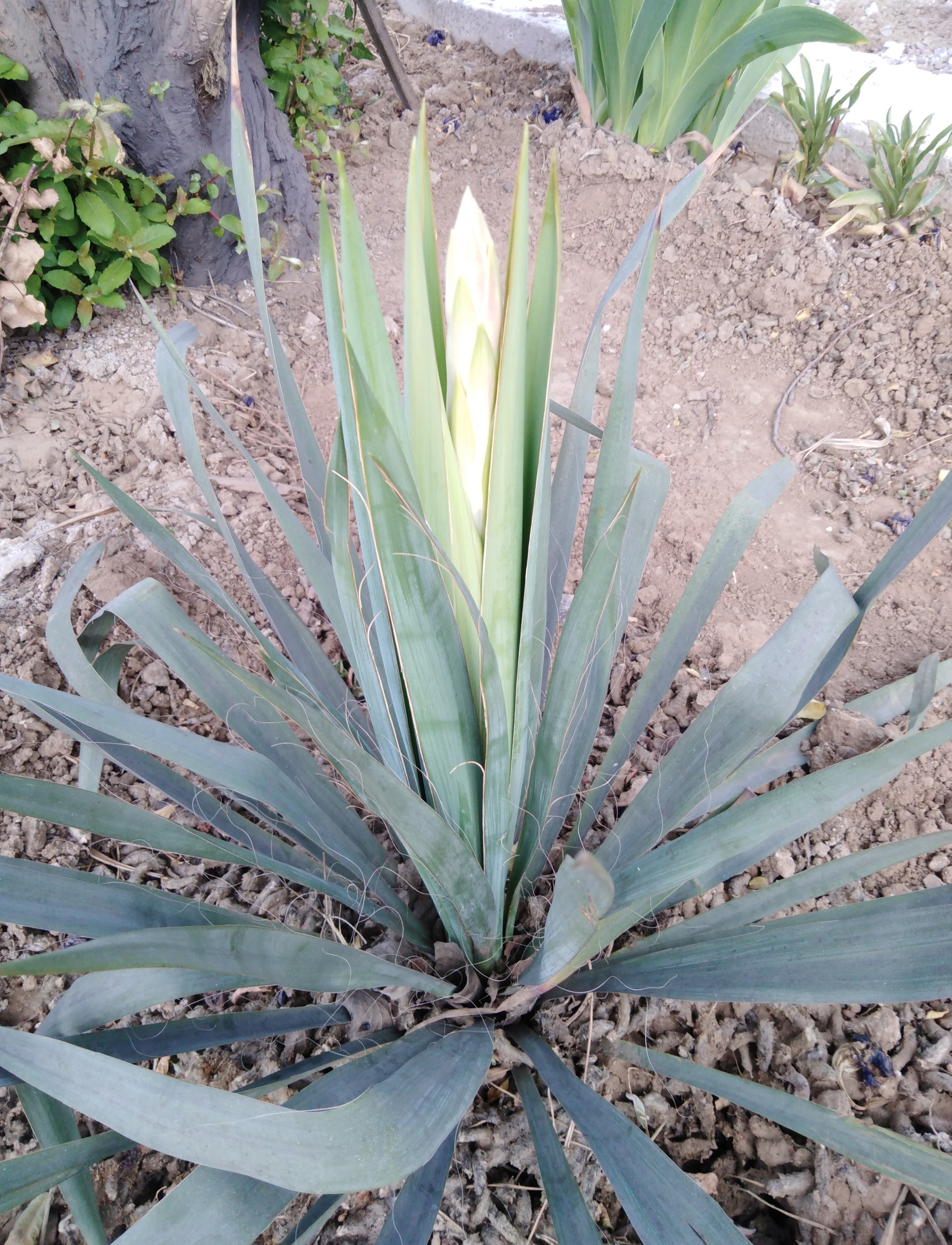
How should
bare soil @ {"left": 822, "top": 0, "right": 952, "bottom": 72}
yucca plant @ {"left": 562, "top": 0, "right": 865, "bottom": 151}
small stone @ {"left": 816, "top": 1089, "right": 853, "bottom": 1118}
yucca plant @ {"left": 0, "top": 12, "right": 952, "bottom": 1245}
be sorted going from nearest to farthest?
yucca plant @ {"left": 0, "top": 12, "right": 952, "bottom": 1245}, small stone @ {"left": 816, "top": 1089, "right": 853, "bottom": 1118}, yucca plant @ {"left": 562, "top": 0, "right": 865, "bottom": 151}, bare soil @ {"left": 822, "top": 0, "right": 952, "bottom": 72}

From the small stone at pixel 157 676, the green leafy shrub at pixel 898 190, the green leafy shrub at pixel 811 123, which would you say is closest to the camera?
the small stone at pixel 157 676

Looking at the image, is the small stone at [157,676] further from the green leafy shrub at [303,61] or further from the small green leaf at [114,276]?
the green leafy shrub at [303,61]

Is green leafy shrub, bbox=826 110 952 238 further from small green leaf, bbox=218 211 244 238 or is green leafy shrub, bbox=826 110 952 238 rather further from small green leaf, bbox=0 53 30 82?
small green leaf, bbox=0 53 30 82

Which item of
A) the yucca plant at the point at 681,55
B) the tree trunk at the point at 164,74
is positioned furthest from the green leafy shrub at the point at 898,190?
the tree trunk at the point at 164,74

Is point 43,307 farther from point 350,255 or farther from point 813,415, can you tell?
point 813,415

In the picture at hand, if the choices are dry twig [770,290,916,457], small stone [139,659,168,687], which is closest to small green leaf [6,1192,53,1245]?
small stone [139,659,168,687]

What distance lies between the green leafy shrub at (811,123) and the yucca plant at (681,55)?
113 millimetres

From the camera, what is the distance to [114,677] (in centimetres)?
109

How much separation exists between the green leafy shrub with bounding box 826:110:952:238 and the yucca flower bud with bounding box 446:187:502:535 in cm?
230

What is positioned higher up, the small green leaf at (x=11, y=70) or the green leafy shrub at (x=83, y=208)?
the small green leaf at (x=11, y=70)

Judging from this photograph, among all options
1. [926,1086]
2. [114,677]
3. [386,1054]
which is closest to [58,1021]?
[386,1054]

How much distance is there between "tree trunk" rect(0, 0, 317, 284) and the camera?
1.89 metres

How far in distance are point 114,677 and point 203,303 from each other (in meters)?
1.56

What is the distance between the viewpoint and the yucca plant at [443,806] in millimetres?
583
